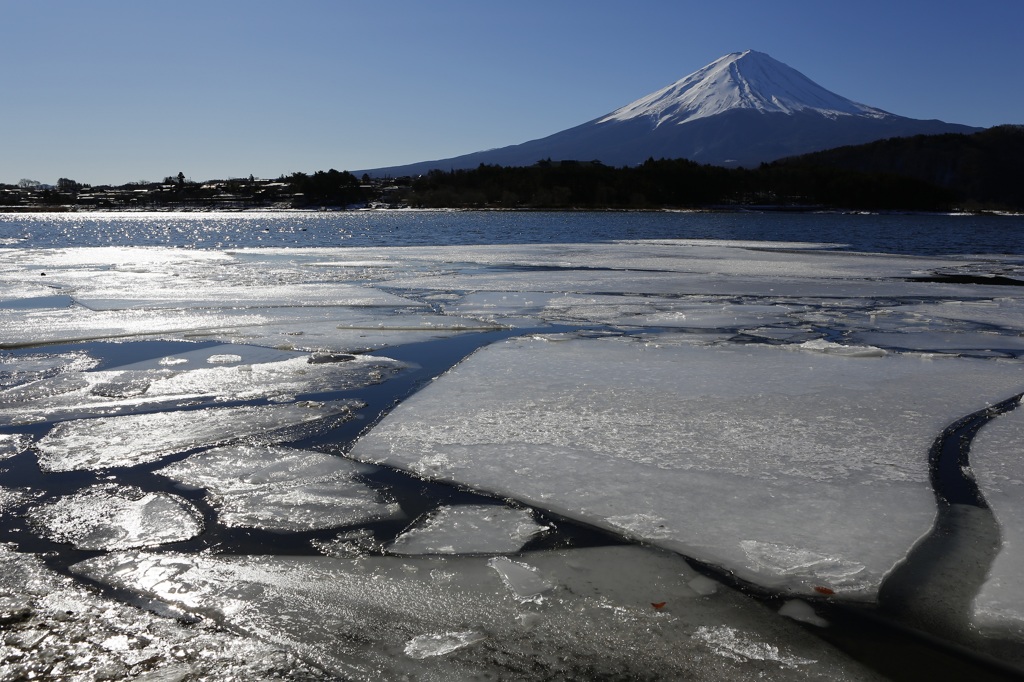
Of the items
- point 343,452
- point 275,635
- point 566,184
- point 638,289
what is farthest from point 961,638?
point 566,184

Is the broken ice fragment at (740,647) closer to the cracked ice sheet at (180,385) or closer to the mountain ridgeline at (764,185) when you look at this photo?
the cracked ice sheet at (180,385)

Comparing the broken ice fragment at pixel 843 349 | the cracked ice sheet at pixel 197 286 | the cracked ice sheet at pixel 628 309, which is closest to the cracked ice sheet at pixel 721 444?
the broken ice fragment at pixel 843 349

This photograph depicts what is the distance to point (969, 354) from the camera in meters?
6.31

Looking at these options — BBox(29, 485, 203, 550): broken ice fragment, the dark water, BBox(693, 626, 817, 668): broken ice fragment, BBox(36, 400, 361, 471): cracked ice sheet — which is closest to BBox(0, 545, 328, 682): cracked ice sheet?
BBox(29, 485, 203, 550): broken ice fragment

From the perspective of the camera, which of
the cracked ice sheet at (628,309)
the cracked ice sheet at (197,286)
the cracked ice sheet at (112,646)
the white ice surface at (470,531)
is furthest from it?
the cracked ice sheet at (197,286)

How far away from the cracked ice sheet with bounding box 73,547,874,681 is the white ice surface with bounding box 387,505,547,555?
92 mm

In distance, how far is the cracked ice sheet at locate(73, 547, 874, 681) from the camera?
6.81ft

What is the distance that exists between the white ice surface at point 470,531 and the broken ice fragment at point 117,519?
84 centimetres

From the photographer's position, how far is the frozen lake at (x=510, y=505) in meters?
2.18

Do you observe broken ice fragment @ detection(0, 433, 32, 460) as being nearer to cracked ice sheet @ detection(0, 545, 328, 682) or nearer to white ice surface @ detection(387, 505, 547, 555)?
cracked ice sheet @ detection(0, 545, 328, 682)

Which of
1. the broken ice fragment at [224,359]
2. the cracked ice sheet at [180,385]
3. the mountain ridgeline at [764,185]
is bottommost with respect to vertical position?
the cracked ice sheet at [180,385]

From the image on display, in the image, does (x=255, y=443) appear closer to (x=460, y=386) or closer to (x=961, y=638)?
(x=460, y=386)

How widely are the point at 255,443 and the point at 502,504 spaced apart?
4.88 feet

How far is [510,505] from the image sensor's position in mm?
3193
